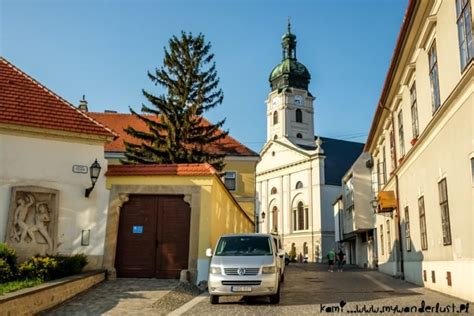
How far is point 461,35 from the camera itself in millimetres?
11164

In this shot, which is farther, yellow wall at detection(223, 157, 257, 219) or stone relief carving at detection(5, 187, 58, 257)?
yellow wall at detection(223, 157, 257, 219)

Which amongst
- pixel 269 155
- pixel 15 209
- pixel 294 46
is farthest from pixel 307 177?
pixel 15 209

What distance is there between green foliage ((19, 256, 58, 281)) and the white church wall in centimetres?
179

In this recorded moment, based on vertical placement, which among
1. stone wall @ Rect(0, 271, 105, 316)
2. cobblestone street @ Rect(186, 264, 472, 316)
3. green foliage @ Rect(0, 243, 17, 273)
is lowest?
cobblestone street @ Rect(186, 264, 472, 316)

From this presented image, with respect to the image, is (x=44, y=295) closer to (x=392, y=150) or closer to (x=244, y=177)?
(x=392, y=150)

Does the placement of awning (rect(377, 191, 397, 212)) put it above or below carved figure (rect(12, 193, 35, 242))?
above

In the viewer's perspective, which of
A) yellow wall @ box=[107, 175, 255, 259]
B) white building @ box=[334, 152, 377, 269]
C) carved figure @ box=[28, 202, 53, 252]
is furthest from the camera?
white building @ box=[334, 152, 377, 269]

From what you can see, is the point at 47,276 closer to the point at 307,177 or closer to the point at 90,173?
the point at 90,173

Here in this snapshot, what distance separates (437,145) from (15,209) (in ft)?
39.4

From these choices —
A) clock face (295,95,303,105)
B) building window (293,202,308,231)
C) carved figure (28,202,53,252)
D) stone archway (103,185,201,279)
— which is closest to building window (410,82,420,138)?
stone archway (103,185,201,279)

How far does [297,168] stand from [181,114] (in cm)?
3931

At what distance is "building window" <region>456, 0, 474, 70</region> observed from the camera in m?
10.5

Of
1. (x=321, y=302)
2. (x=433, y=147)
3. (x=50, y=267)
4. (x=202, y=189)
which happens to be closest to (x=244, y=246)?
(x=321, y=302)

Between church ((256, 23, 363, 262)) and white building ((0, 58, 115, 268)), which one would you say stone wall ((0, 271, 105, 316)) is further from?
church ((256, 23, 363, 262))
